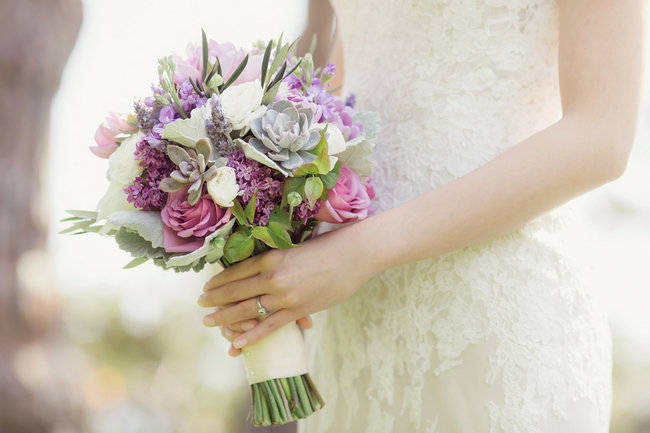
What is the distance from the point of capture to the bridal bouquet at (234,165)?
4.30 ft

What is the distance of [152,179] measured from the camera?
137cm

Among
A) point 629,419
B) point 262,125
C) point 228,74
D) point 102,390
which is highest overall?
point 102,390

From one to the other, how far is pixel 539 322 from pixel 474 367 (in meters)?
0.20

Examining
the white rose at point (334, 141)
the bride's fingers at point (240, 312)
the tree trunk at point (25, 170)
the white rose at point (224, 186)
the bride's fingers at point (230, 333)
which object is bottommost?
the bride's fingers at point (230, 333)

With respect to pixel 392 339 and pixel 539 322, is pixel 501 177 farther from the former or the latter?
pixel 392 339

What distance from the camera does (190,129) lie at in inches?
51.6

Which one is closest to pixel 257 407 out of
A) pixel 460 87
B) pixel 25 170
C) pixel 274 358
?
pixel 274 358

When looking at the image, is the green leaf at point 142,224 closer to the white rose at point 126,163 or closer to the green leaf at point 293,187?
the white rose at point 126,163

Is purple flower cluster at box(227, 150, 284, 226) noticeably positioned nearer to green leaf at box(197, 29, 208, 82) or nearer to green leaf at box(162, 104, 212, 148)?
green leaf at box(162, 104, 212, 148)

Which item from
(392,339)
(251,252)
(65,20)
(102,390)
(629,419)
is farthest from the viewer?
(102,390)

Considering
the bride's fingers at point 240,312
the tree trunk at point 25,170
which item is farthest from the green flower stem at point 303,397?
the tree trunk at point 25,170

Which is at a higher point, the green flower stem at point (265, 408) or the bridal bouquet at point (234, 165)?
the bridal bouquet at point (234, 165)

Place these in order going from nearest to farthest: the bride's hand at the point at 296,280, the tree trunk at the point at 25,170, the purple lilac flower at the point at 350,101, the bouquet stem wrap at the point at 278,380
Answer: the bride's hand at the point at 296,280
the bouquet stem wrap at the point at 278,380
the purple lilac flower at the point at 350,101
the tree trunk at the point at 25,170

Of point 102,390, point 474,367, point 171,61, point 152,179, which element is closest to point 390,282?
point 474,367
